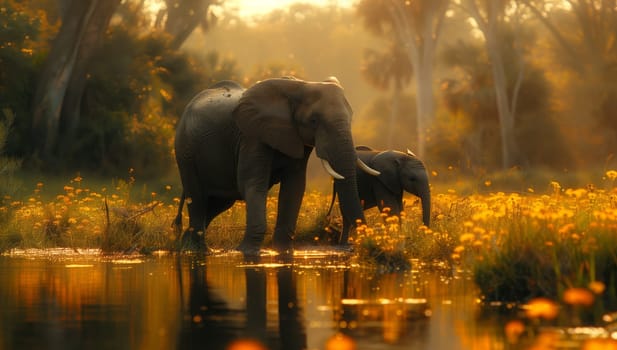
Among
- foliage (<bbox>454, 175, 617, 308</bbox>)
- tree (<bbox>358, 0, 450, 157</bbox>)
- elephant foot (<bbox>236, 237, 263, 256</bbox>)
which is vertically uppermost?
tree (<bbox>358, 0, 450, 157</bbox>)

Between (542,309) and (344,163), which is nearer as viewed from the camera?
(542,309)

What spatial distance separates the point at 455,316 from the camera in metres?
11.6

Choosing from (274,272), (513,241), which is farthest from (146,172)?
(513,241)

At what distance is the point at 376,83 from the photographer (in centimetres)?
6725

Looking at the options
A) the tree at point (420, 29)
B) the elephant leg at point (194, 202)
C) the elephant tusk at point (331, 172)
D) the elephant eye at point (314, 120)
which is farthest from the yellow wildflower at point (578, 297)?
the tree at point (420, 29)

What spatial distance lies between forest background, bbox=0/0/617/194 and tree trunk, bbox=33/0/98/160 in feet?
0.11

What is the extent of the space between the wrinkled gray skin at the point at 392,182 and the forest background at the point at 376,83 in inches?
202

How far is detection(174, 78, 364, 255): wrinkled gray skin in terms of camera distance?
18859 mm

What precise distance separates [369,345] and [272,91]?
Answer: 10.2 meters

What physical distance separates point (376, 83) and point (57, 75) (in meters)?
32.4

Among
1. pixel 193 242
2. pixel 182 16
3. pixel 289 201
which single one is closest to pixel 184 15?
pixel 182 16

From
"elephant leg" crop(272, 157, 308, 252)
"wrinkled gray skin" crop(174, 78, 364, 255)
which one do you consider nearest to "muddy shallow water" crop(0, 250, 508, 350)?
"wrinkled gray skin" crop(174, 78, 364, 255)

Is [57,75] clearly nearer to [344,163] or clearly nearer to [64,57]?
[64,57]

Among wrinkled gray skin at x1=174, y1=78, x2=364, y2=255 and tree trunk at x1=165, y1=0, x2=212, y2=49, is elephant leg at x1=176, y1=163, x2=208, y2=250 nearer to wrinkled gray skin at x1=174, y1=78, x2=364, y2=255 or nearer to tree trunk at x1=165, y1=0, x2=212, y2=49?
wrinkled gray skin at x1=174, y1=78, x2=364, y2=255
